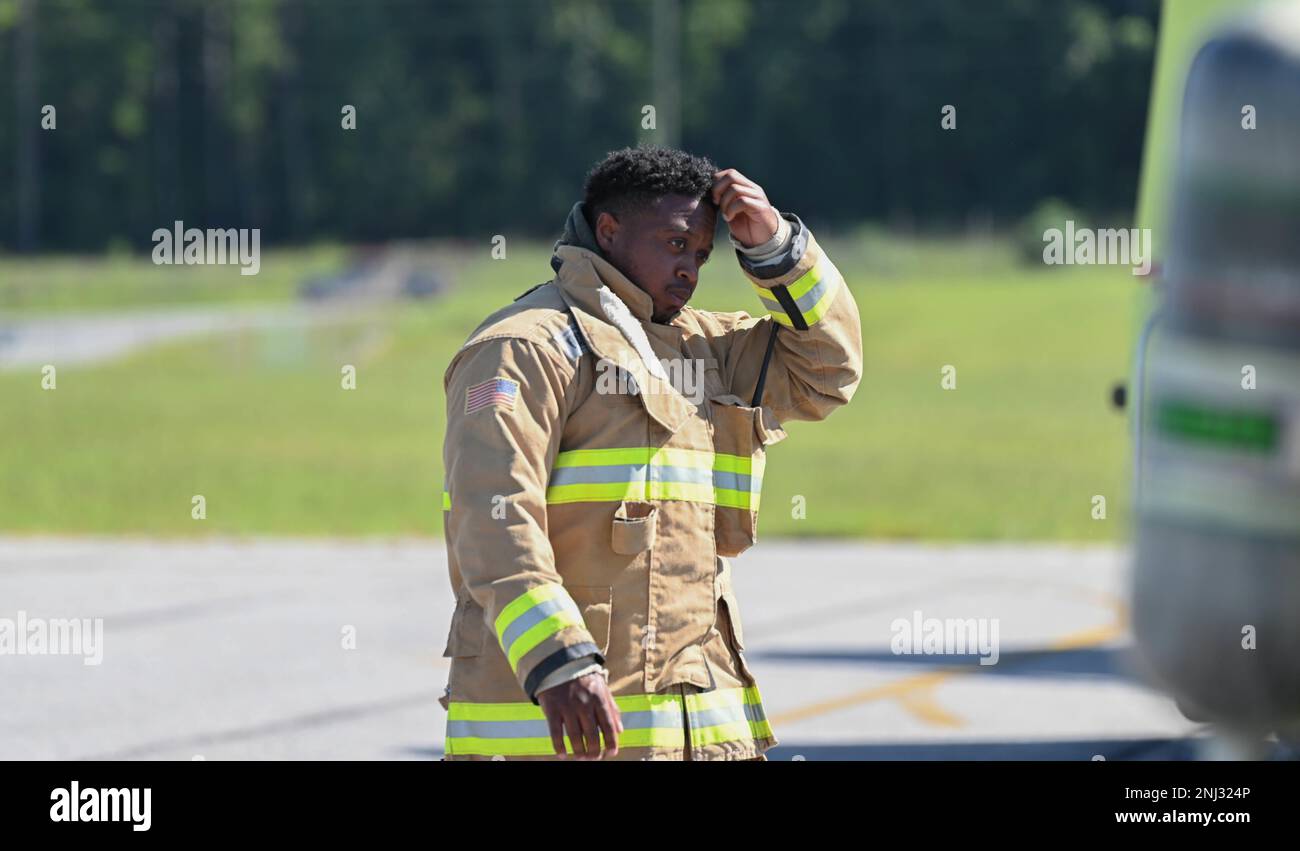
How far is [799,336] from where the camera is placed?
428cm

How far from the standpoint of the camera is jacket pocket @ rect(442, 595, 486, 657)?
12.7 ft

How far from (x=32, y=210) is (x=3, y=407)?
50407mm

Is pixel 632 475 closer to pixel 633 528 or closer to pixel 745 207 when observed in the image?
pixel 633 528

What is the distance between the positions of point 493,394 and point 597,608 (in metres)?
0.49

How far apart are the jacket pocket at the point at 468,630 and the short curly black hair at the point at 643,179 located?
2.95ft

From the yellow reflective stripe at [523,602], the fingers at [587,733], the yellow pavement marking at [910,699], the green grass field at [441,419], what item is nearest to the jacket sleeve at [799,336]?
the yellow reflective stripe at [523,602]

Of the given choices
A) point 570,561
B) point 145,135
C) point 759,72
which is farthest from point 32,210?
point 570,561

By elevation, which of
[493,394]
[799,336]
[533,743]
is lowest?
[533,743]

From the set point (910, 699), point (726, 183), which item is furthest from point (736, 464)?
point (910, 699)

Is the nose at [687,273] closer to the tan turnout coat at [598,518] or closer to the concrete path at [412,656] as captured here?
the tan turnout coat at [598,518]

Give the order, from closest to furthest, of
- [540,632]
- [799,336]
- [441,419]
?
[540,632], [799,336], [441,419]

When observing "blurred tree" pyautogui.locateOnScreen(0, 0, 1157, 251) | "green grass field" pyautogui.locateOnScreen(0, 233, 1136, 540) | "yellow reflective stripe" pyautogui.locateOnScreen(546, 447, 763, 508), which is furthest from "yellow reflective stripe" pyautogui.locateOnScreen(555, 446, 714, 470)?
"blurred tree" pyautogui.locateOnScreen(0, 0, 1157, 251)

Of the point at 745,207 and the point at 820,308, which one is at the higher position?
the point at 745,207
